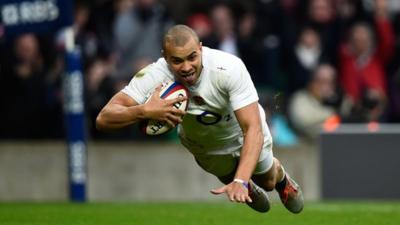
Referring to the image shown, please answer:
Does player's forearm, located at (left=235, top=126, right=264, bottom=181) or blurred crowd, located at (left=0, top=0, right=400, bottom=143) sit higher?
player's forearm, located at (left=235, top=126, right=264, bottom=181)

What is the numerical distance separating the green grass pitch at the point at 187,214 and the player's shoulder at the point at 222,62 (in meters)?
2.06

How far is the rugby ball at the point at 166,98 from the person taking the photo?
32.2 feet

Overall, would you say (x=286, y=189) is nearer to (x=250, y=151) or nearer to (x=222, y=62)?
(x=222, y=62)

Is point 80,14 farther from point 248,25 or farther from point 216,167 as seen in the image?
point 216,167

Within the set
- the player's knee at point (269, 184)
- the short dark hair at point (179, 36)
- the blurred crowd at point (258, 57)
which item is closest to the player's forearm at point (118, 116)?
the short dark hair at point (179, 36)

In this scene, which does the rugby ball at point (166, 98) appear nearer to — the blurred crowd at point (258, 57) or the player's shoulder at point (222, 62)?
the player's shoulder at point (222, 62)

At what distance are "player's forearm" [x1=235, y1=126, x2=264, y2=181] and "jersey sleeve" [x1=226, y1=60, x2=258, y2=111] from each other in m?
0.26

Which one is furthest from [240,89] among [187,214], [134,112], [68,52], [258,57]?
[258,57]

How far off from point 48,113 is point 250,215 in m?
5.97

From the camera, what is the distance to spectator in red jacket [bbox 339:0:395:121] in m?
18.1

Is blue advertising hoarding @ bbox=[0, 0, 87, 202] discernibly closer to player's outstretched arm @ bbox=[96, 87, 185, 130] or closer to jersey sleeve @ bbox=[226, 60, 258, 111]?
player's outstretched arm @ bbox=[96, 87, 185, 130]

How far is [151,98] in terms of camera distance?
385 inches

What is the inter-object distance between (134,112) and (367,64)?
29.7 feet

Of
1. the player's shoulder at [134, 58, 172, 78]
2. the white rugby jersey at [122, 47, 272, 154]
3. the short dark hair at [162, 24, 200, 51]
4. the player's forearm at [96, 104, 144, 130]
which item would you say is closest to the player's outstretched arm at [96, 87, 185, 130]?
the player's forearm at [96, 104, 144, 130]
